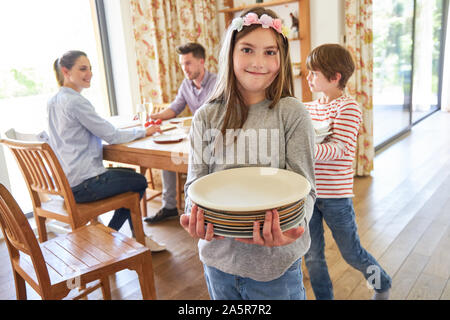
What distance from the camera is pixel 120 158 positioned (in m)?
2.12

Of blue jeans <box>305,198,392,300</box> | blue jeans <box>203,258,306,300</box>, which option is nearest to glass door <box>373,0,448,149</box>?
blue jeans <box>305,198,392,300</box>

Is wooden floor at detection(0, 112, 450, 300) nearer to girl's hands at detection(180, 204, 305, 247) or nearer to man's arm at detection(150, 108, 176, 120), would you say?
man's arm at detection(150, 108, 176, 120)

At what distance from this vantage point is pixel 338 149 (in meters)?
1.38

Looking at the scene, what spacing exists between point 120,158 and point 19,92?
58.2 inches

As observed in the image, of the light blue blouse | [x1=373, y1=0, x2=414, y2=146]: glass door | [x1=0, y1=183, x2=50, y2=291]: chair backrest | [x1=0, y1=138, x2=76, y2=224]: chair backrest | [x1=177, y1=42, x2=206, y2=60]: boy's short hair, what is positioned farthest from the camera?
[x1=373, y1=0, x2=414, y2=146]: glass door

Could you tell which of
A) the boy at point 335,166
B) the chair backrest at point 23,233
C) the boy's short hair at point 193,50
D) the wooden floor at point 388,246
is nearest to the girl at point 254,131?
the boy at point 335,166

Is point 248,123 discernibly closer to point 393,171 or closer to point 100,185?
point 100,185

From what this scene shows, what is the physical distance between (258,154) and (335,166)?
618 millimetres

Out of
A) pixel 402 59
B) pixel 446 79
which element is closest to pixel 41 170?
pixel 402 59

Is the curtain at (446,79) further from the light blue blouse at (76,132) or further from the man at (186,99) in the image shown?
the light blue blouse at (76,132)

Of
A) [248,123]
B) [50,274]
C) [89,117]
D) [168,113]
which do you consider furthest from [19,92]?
[248,123]

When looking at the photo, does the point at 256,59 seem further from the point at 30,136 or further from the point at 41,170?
the point at 30,136

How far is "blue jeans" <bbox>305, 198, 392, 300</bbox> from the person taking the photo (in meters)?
1.47

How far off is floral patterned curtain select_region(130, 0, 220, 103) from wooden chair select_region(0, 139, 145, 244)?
160 cm
